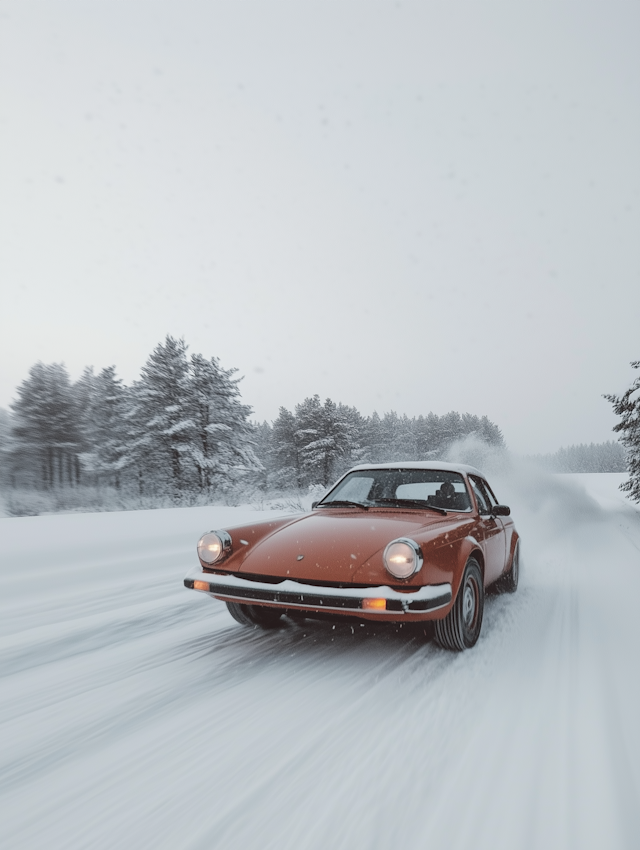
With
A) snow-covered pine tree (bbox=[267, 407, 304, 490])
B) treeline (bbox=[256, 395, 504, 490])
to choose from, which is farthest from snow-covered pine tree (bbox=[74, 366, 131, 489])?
snow-covered pine tree (bbox=[267, 407, 304, 490])

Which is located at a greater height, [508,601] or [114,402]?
[114,402]

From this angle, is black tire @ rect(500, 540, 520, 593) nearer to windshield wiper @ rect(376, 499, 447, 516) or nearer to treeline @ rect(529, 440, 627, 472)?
windshield wiper @ rect(376, 499, 447, 516)

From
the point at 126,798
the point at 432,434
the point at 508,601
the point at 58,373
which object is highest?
the point at 58,373

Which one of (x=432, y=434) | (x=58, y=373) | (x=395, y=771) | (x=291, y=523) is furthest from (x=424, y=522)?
(x=432, y=434)

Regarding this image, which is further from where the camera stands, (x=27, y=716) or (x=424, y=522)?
(x=424, y=522)

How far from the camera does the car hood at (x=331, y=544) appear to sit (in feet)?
11.4

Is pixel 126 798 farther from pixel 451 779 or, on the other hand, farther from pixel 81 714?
pixel 451 779

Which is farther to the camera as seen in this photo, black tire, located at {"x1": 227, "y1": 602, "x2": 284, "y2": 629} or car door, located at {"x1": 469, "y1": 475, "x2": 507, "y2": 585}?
car door, located at {"x1": 469, "y1": 475, "x2": 507, "y2": 585}

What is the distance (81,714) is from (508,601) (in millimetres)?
4268

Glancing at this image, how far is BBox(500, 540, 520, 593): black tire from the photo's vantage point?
18.8 feet

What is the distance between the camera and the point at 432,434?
72.2 m

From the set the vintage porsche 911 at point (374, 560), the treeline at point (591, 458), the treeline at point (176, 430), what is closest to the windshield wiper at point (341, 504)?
the vintage porsche 911 at point (374, 560)

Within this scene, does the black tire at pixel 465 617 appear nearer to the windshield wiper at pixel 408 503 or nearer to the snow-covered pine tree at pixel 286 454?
the windshield wiper at pixel 408 503

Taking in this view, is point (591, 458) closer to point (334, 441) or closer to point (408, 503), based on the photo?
point (334, 441)
